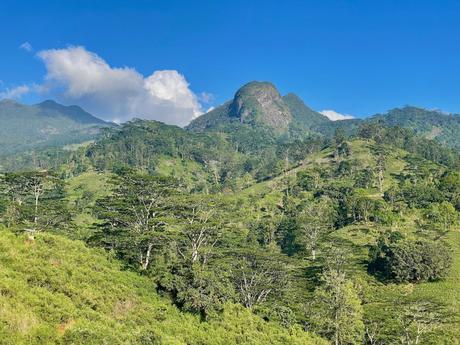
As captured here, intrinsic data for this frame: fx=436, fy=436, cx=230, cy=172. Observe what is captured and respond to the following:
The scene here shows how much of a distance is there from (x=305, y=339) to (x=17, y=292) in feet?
73.5

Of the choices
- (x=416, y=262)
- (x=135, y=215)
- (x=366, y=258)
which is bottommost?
(x=366, y=258)

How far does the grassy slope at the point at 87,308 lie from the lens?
64.4ft

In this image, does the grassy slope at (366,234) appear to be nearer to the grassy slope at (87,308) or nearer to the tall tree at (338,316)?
the tall tree at (338,316)

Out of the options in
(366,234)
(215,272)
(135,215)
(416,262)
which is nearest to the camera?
(215,272)

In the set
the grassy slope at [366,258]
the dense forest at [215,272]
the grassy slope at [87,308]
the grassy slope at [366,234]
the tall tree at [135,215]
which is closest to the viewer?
the grassy slope at [87,308]

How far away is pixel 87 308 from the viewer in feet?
87.4

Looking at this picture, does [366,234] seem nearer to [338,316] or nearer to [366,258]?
[366,258]

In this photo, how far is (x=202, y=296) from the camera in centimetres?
3909

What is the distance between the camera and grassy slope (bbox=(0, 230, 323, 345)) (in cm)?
1964

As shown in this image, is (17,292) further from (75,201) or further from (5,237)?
(75,201)

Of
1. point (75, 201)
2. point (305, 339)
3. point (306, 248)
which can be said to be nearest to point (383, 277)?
point (306, 248)

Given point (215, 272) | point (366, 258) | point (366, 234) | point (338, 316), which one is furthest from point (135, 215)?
point (366, 234)

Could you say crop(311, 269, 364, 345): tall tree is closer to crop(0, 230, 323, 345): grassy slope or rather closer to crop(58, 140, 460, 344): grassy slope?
crop(58, 140, 460, 344): grassy slope

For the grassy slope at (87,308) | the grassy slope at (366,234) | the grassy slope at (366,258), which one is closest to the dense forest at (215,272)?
the grassy slope at (87,308)
